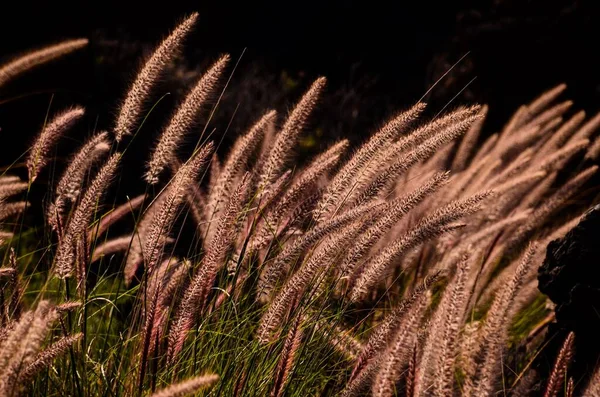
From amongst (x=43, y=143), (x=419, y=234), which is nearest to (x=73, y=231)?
(x=43, y=143)

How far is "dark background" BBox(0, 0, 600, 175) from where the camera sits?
6.64 m

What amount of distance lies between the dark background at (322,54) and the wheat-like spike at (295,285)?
2.78 ft

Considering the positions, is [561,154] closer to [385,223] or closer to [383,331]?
[385,223]

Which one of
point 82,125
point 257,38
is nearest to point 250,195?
point 82,125

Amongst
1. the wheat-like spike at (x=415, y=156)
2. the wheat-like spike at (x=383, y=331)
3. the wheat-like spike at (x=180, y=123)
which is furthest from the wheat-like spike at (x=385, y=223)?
the wheat-like spike at (x=180, y=123)

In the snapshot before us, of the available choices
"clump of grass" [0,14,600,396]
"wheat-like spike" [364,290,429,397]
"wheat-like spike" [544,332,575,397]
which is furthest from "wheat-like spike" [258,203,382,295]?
"wheat-like spike" [544,332,575,397]

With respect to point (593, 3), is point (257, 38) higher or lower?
lower

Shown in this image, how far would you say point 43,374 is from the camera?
3.00 m

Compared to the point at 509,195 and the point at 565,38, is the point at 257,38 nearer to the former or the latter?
the point at 565,38

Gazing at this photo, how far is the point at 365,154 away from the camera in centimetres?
306

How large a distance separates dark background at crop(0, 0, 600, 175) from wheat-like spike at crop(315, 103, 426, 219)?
0.57 metres

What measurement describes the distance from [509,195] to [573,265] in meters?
1.50

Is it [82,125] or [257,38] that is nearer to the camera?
[82,125]

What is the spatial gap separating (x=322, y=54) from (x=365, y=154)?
11.0 meters
